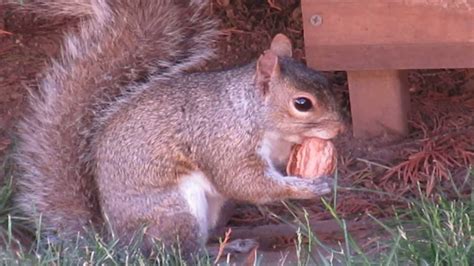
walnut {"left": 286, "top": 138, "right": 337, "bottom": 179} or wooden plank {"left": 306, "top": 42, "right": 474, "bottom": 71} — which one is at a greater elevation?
wooden plank {"left": 306, "top": 42, "right": 474, "bottom": 71}

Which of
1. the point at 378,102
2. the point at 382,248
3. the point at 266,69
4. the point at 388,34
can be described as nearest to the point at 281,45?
the point at 266,69

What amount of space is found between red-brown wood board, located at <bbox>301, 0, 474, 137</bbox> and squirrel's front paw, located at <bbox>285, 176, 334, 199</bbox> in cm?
51

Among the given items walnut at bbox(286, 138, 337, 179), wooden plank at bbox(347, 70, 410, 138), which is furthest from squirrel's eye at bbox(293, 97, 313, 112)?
wooden plank at bbox(347, 70, 410, 138)

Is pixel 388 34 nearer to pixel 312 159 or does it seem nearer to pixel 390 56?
pixel 390 56

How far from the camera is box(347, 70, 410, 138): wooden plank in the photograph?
3977 mm

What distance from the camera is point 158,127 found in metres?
3.47

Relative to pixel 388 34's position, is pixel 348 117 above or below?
below

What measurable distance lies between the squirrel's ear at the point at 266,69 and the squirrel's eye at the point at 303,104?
0.10 m

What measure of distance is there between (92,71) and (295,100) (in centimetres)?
65

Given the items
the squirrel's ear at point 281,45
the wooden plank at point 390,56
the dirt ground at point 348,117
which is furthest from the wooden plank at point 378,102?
the squirrel's ear at point 281,45

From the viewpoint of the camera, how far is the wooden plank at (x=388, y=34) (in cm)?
365

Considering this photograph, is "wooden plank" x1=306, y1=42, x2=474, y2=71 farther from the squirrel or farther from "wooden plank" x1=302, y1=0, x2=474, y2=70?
the squirrel

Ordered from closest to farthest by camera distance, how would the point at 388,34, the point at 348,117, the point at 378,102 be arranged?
the point at 388,34
the point at 378,102
the point at 348,117

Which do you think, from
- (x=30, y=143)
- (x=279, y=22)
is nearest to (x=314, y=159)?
(x=30, y=143)
